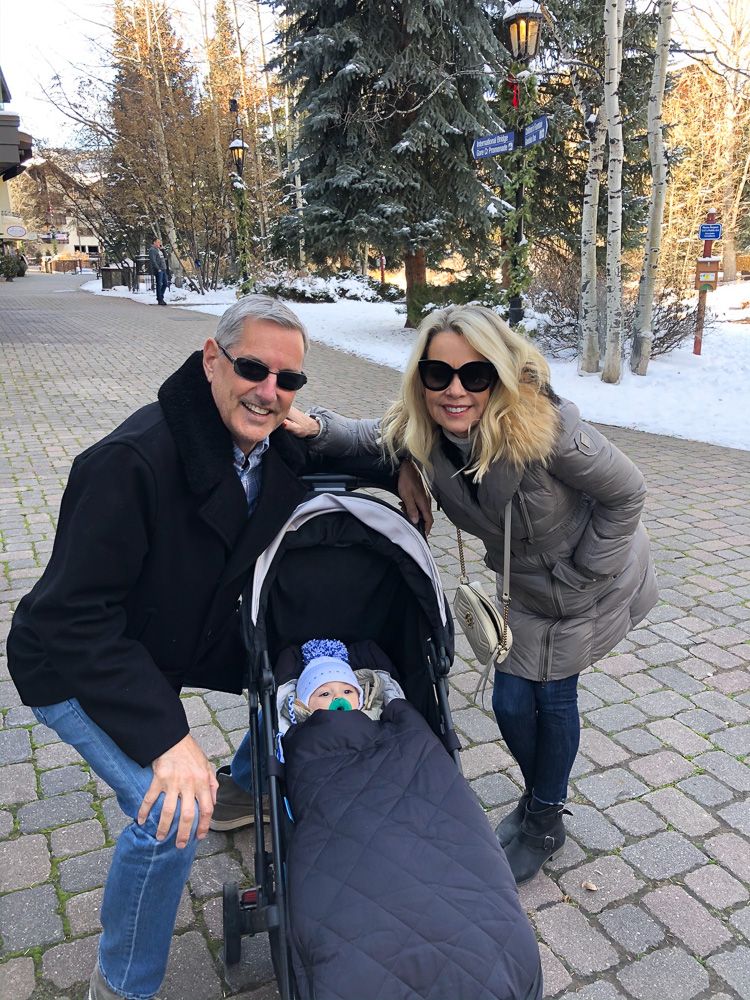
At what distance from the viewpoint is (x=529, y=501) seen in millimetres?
2244

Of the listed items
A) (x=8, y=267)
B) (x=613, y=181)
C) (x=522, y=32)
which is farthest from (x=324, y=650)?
(x=8, y=267)

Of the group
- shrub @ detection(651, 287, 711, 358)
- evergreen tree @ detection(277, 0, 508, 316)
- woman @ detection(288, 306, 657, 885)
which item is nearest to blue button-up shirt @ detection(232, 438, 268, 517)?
woman @ detection(288, 306, 657, 885)

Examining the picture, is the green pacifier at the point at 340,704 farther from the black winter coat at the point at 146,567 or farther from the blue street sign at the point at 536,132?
the blue street sign at the point at 536,132

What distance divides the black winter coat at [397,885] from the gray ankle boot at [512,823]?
3.13 feet

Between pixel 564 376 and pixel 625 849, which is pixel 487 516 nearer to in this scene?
pixel 625 849

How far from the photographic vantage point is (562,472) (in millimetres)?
2211

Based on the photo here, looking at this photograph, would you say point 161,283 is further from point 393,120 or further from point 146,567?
point 146,567

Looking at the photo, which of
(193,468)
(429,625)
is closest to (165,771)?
(193,468)

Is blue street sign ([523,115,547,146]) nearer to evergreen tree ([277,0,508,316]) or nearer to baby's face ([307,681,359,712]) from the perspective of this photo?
evergreen tree ([277,0,508,316])

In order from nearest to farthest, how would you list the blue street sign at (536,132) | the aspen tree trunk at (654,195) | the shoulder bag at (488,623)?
the shoulder bag at (488,623), the blue street sign at (536,132), the aspen tree trunk at (654,195)

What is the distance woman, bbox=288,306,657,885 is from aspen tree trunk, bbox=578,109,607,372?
9960 millimetres

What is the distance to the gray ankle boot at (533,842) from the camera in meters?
2.61

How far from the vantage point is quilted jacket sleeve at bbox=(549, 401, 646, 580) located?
7.16 ft

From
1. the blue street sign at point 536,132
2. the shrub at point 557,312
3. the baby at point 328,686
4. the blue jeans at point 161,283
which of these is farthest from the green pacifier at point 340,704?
the blue jeans at point 161,283
